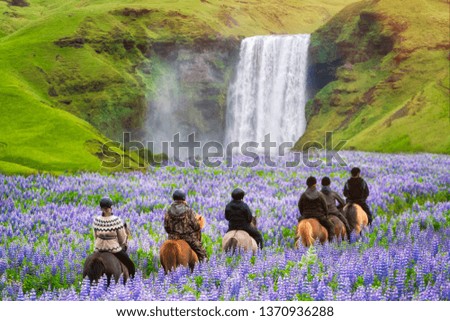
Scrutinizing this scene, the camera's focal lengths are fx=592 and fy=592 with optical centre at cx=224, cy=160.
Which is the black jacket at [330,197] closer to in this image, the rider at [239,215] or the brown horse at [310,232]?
the brown horse at [310,232]

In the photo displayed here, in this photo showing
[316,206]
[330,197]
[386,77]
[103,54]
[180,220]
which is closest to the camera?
[180,220]

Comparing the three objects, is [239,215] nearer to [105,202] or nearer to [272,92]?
[105,202]

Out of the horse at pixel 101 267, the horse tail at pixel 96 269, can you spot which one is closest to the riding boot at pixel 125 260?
the horse at pixel 101 267

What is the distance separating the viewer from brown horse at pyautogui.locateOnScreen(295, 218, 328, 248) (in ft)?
49.3

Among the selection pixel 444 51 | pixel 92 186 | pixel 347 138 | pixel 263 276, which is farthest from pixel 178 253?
pixel 444 51

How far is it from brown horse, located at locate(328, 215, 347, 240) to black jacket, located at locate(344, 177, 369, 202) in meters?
1.86

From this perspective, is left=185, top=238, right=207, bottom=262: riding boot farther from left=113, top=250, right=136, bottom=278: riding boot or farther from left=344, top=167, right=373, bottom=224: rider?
left=344, top=167, right=373, bottom=224: rider

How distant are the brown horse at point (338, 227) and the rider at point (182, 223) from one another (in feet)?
14.5

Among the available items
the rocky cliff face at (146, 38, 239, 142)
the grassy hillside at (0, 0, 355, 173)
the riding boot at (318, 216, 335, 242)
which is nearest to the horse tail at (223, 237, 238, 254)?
the riding boot at (318, 216, 335, 242)

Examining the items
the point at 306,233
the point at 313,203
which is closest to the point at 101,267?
the point at 306,233

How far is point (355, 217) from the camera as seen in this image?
17.2 m

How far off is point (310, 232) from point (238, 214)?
215 cm

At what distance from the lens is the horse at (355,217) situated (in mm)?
17078

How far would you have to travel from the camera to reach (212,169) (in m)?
33.9
